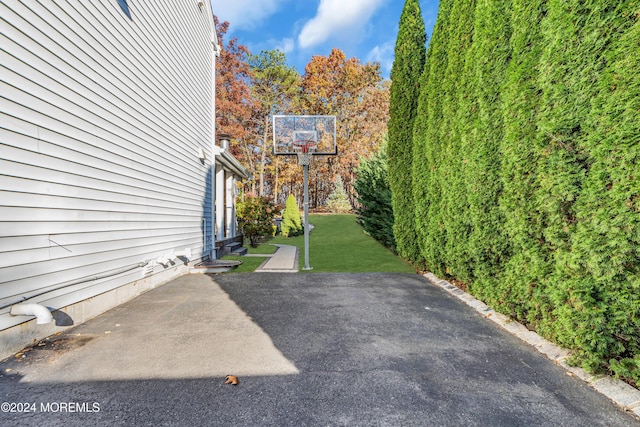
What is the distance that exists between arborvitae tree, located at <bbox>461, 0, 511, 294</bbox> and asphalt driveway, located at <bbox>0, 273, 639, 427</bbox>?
822 mm

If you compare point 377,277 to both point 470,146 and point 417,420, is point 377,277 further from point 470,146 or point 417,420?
point 417,420

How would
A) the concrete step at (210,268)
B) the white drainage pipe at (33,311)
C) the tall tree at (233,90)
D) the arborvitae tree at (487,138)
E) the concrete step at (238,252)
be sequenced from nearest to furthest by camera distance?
the white drainage pipe at (33,311), the arborvitae tree at (487,138), the concrete step at (210,268), the concrete step at (238,252), the tall tree at (233,90)

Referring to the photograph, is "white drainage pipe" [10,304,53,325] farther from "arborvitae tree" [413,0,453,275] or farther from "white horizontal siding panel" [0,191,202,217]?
"arborvitae tree" [413,0,453,275]

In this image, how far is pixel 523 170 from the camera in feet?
9.53

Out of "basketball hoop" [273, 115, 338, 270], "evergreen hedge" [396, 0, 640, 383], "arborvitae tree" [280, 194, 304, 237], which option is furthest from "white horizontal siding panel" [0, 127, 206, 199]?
"arborvitae tree" [280, 194, 304, 237]

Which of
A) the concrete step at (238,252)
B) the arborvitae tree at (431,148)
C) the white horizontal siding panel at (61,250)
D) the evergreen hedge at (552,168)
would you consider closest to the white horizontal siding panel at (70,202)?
the white horizontal siding panel at (61,250)

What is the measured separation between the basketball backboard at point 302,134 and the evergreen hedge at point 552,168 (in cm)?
395

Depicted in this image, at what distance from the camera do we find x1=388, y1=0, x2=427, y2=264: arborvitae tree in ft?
20.9

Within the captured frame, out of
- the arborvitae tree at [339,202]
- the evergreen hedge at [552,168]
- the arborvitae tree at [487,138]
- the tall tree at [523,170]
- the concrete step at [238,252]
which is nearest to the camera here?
the evergreen hedge at [552,168]

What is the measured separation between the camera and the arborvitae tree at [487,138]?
3432 millimetres

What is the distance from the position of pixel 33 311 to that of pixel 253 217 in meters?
8.30

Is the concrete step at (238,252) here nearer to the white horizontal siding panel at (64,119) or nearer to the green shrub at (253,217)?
the green shrub at (253,217)

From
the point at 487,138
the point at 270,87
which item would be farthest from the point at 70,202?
the point at 270,87

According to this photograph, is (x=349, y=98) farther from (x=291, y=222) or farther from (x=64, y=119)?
(x=64, y=119)
